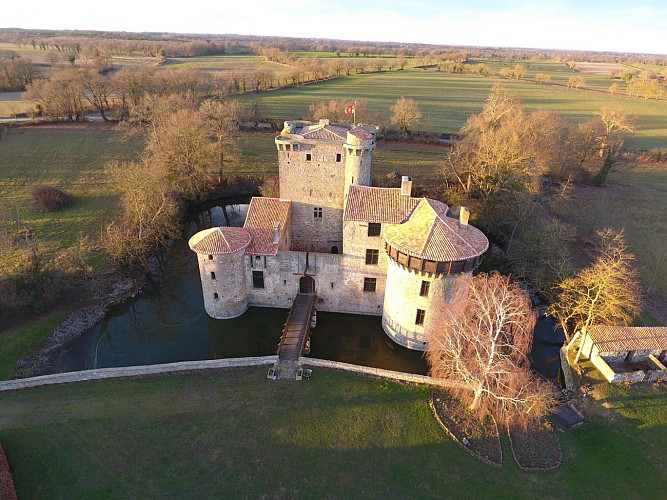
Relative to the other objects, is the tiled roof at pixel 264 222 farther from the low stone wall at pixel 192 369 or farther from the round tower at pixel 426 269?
the round tower at pixel 426 269

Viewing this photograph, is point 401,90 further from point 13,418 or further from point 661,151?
point 13,418

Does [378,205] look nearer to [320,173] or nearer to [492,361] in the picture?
[320,173]

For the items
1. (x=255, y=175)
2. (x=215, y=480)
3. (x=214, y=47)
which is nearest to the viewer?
(x=215, y=480)

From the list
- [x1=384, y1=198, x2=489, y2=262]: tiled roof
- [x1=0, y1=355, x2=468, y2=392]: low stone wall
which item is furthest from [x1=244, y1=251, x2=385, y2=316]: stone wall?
[x1=0, y1=355, x2=468, y2=392]: low stone wall

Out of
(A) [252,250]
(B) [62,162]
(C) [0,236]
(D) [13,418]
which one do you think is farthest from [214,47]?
(D) [13,418]

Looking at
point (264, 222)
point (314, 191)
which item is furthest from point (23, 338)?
point (314, 191)

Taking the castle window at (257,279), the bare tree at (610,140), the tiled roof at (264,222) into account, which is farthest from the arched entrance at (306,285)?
the bare tree at (610,140)

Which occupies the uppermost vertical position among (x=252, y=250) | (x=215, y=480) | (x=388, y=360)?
(x=252, y=250)
